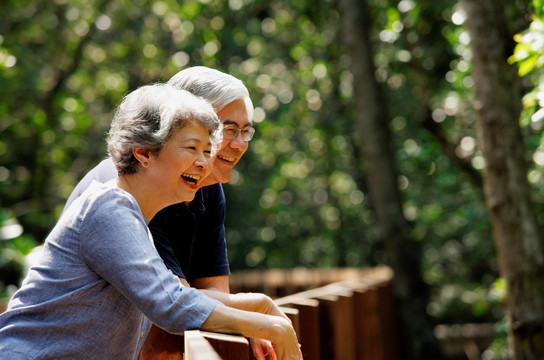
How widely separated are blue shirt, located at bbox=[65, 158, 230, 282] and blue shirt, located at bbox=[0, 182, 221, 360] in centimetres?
62

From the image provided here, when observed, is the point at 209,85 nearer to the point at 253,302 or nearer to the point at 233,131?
the point at 233,131

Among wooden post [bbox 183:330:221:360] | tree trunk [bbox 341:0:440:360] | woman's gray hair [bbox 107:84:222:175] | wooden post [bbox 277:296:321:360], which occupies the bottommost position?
wooden post [bbox 183:330:221:360]

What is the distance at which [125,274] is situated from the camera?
1.89m

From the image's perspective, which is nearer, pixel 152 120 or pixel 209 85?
pixel 152 120

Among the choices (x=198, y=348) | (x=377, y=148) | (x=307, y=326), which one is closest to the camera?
(x=198, y=348)

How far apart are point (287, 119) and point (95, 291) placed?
11672 mm

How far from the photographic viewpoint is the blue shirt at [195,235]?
267 centimetres

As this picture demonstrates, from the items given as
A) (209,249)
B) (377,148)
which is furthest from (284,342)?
(377,148)

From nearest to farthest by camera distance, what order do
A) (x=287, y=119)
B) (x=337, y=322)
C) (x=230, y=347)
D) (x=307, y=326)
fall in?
1. (x=230, y=347)
2. (x=307, y=326)
3. (x=337, y=322)
4. (x=287, y=119)

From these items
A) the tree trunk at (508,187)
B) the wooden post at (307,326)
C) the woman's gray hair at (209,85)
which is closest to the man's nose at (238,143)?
the woman's gray hair at (209,85)

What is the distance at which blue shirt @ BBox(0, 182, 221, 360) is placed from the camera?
190cm

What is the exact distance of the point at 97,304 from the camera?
1987 mm

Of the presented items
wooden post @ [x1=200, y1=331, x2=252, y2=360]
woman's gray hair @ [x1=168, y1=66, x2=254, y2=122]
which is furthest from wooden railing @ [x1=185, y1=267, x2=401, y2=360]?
woman's gray hair @ [x1=168, y1=66, x2=254, y2=122]

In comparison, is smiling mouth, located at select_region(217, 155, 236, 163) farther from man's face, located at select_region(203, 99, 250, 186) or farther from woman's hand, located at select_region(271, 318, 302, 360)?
woman's hand, located at select_region(271, 318, 302, 360)
